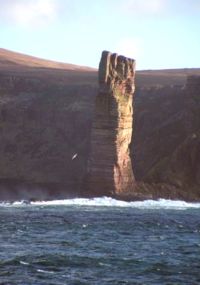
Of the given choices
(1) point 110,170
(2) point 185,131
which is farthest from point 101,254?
(2) point 185,131

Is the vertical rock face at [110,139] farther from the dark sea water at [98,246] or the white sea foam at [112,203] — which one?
the dark sea water at [98,246]

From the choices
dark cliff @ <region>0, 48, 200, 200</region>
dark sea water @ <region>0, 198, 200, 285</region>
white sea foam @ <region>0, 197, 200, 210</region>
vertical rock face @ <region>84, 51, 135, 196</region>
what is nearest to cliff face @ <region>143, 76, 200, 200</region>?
dark cliff @ <region>0, 48, 200, 200</region>

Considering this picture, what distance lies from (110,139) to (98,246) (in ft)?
155

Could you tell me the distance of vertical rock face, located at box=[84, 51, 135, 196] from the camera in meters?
93.1

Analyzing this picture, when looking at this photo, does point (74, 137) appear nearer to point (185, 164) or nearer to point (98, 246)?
point (185, 164)

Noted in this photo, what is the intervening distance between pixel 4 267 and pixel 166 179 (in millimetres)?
58804

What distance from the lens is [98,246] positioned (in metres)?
47.7

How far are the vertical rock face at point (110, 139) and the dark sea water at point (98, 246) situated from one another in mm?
Answer: 15499

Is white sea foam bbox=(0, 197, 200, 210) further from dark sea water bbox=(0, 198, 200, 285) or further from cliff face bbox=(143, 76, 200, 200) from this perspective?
dark sea water bbox=(0, 198, 200, 285)

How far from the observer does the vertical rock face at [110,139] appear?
93.1 meters

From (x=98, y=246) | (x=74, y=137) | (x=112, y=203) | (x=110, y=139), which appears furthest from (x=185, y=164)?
(x=98, y=246)

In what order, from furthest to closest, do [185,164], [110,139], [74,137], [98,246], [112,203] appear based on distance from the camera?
[74,137]
[185,164]
[110,139]
[112,203]
[98,246]

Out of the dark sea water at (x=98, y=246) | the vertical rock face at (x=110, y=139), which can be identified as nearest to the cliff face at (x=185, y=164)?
the vertical rock face at (x=110, y=139)

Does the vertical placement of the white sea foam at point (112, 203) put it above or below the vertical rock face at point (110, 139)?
below
